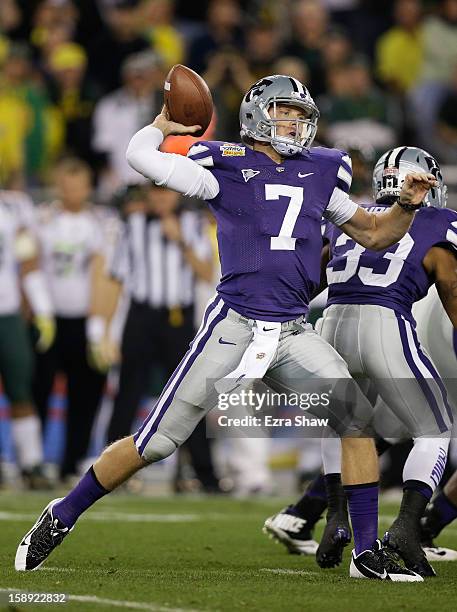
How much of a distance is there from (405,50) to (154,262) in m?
4.06

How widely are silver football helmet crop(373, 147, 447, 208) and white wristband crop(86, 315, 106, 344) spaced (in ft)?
13.2

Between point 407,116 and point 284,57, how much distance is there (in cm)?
112

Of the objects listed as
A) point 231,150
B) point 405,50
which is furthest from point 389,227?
point 405,50

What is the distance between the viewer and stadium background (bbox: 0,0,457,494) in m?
10.2

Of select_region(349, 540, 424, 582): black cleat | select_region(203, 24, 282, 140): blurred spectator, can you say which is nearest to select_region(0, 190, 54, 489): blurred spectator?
select_region(203, 24, 282, 140): blurred spectator

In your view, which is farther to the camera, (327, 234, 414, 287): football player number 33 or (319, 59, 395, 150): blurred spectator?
(319, 59, 395, 150): blurred spectator

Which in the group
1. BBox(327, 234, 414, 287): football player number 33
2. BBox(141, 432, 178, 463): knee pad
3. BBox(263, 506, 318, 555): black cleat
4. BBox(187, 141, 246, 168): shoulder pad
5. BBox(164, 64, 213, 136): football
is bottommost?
BBox(263, 506, 318, 555): black cleat

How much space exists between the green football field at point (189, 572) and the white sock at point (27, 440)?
1250mm

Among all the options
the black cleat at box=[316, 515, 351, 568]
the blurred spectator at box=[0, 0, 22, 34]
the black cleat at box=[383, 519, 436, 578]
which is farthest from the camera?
the blurred spectator at box=[0, 0, 22, 34]

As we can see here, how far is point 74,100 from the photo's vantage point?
10.7 meters

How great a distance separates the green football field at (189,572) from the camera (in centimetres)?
409

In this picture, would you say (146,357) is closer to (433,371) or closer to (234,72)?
(234,72)

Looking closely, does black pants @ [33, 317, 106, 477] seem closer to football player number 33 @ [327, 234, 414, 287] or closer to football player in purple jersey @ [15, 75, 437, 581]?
football player number 33 @ [327, 234, 414, 287]

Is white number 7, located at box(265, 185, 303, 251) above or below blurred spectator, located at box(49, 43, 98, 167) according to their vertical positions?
above
